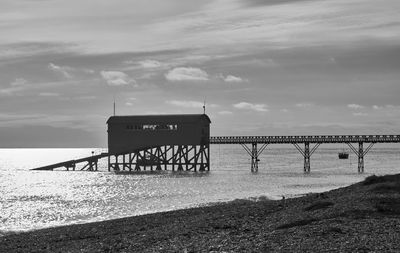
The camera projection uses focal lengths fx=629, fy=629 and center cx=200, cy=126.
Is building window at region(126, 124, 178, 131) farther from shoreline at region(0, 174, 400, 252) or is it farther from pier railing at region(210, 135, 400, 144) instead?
shoreline at region(0, 174, 400, 252)

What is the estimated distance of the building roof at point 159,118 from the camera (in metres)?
83.3

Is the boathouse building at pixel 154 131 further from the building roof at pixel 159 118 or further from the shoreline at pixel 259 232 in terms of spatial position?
the shoreline at pixel 259 232

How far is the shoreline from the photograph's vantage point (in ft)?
54.8

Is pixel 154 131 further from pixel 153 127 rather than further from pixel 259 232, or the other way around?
pixel 259 232

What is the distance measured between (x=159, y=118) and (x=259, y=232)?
6535 cm

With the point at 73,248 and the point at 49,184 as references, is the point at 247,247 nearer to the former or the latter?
the point at 73,248

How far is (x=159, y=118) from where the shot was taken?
3317 inches

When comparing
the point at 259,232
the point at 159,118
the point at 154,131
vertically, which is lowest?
the point at 259,232

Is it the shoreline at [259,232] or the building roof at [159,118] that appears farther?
the building roof at [159,118]

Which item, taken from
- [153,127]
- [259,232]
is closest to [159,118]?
[153,127]

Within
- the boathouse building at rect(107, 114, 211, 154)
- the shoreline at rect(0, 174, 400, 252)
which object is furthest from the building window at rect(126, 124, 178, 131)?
the shoreline at rect(0, 174, 400, 252)

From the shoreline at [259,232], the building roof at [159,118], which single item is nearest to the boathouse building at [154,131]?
the building roof at [159,118]

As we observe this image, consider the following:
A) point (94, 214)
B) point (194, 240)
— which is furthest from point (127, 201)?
point (194, 240)

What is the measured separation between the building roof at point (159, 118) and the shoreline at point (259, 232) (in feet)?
177
